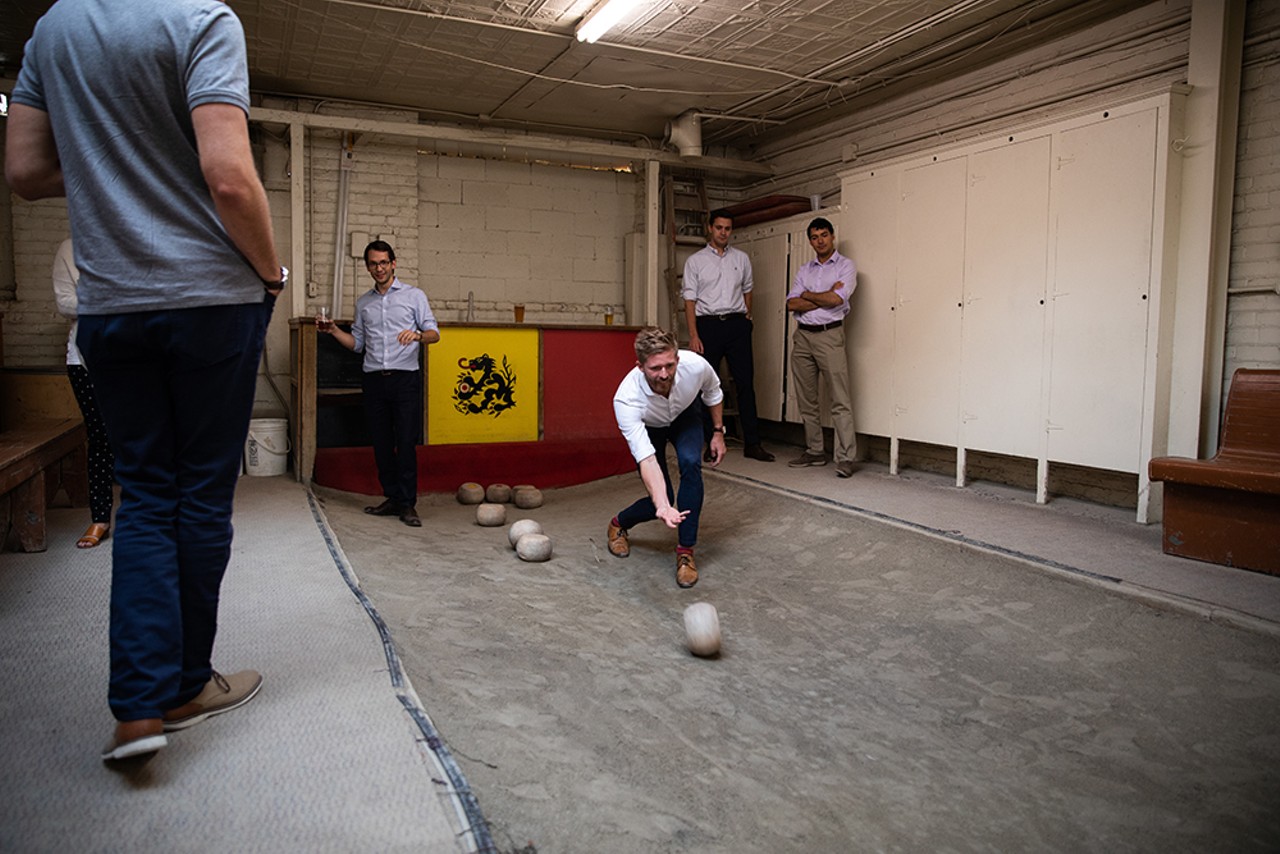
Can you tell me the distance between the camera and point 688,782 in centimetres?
238

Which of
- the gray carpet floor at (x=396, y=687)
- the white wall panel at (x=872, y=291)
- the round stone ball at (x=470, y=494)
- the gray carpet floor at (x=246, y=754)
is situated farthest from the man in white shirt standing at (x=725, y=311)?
the gray carpet floor at (x=246, y=754)

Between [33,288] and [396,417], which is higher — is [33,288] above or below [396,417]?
above

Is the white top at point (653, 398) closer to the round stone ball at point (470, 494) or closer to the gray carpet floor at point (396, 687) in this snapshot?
the gray carpet floor at point (396, 687)

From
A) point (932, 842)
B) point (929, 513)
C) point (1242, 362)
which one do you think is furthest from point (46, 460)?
point (1242, 362)

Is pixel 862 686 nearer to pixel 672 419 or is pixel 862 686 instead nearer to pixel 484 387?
pixel 672 419

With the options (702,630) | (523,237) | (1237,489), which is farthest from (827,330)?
(702,630)

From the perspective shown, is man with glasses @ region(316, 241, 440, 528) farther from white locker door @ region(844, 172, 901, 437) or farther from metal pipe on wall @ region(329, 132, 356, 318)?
white locker door @ region(844, 172, 901, 437)

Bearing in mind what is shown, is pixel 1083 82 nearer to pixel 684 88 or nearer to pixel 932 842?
pixel 684 88

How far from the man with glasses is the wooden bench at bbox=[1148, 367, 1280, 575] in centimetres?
423

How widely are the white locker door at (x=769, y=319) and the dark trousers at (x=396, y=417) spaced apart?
3.57 meters

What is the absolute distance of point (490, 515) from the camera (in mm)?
5664

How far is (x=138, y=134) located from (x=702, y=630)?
2495mm

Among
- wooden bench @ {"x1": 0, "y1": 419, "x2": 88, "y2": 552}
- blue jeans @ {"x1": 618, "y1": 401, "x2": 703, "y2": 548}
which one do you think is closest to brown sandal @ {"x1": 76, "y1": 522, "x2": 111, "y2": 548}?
wooden bench @ {"x1": 0, "y1": 419, "x2": 88, "y2": 552}

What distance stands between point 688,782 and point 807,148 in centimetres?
713
